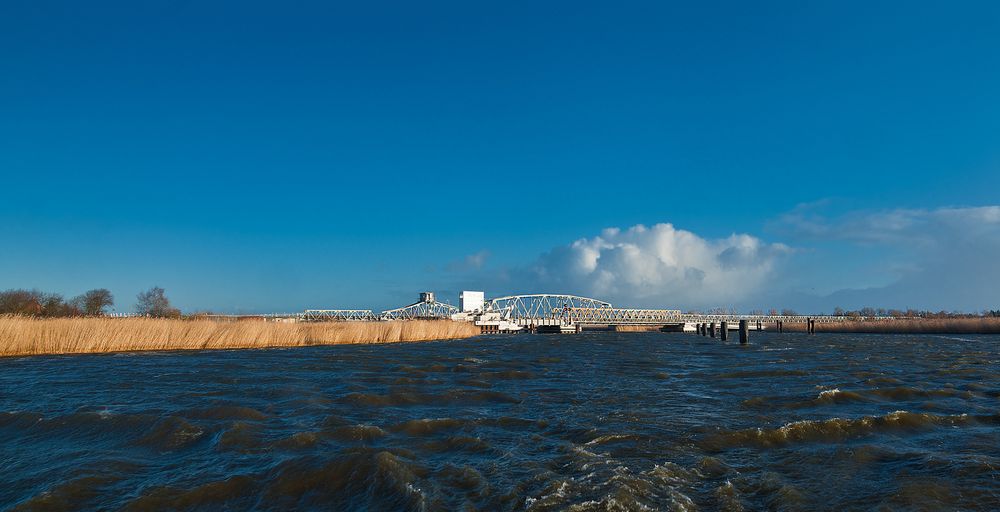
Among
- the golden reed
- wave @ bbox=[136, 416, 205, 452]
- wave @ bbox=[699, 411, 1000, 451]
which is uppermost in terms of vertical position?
the golden reed

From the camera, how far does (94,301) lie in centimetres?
7644

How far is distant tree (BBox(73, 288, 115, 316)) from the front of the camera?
246ft

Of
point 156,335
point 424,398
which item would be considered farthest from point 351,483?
point 156,335

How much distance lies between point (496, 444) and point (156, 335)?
29.3 metres

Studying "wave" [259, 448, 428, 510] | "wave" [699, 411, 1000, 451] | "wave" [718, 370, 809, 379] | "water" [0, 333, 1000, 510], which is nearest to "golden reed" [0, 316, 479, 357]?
"water" [0, 333, 1000, 510]

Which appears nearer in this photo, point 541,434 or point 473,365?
point 541,434

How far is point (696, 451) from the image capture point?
927 centimetres

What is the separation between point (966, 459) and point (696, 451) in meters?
3.93

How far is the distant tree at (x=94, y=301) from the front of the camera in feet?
246

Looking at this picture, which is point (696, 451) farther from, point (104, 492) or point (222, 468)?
point (104, 492)

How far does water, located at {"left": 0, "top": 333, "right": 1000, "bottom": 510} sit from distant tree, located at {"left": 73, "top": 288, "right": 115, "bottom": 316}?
2760 inches

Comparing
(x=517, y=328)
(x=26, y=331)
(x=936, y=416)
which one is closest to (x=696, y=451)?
(x=936, y=416)

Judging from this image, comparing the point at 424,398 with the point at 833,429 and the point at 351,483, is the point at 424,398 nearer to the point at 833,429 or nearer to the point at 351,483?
the point at 351,483

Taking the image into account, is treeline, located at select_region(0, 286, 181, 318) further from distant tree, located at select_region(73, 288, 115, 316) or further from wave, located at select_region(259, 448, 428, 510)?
wave, located at select_region(259, 448, 428, 510)
